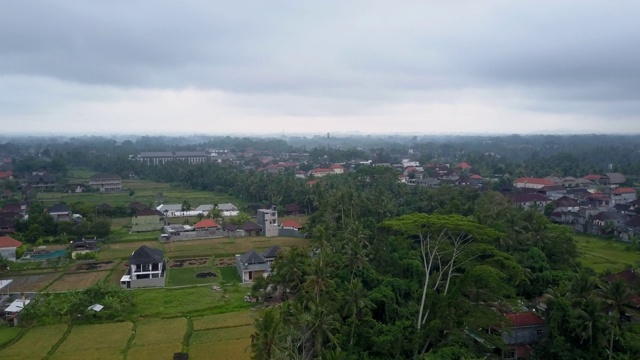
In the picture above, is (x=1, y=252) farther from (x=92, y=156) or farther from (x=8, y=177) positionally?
(x=92, y=156)

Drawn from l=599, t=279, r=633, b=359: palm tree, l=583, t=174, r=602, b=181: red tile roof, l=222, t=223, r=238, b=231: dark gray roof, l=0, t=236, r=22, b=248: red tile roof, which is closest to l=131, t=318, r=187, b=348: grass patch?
l=0, t=236, r=22, b=248: red tile roof

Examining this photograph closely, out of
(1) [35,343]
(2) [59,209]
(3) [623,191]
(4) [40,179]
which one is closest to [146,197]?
(2) [59,209]

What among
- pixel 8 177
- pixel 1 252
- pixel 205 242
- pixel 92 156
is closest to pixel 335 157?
pixel 92 156

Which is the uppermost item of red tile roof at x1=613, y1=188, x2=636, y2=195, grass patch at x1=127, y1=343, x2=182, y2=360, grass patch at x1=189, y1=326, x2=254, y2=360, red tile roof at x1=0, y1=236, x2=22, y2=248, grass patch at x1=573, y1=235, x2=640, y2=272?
red tile roof at x1=613, y1=188, x2=636, y2=195

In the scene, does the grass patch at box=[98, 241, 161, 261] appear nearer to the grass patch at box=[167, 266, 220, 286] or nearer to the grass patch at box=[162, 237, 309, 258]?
the grass patch at box=[162, 237, 309, 258]

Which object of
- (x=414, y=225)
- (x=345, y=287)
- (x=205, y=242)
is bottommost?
(x=205, y=242)
